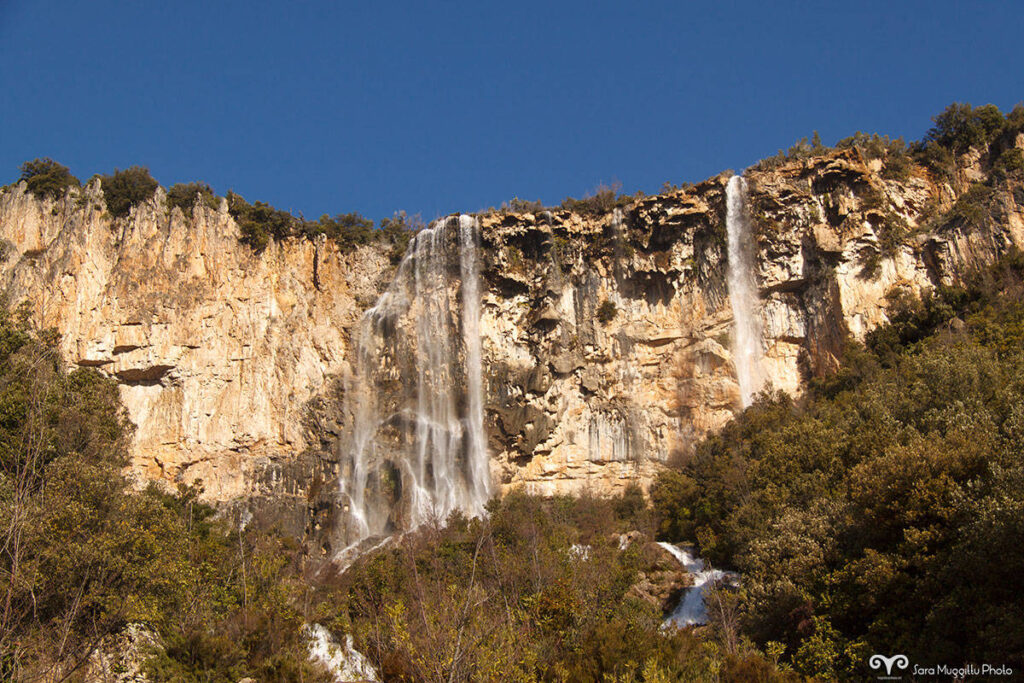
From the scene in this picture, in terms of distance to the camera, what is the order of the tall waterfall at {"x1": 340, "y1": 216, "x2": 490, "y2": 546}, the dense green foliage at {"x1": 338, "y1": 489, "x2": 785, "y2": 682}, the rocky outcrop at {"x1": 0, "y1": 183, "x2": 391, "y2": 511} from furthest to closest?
the tall waterfall at {"x1": 340, "y1": 216, "x2": 490, "y2": 546}, the rocky outcrop at {"x1": 0, "y1": 183, "x2": 391, "y2": 511}, the dense green foliage at {"x1": 338, "y1": 489, "x2": 785, "y2": 682}

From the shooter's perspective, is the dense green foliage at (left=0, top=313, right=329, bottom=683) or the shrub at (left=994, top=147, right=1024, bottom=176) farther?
the shrub at (left=994, top=147, right=1024, bottom=176)

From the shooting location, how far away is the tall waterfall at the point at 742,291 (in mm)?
40156

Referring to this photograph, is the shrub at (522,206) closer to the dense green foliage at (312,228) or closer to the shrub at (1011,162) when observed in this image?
the dense green foliage at (312,228)

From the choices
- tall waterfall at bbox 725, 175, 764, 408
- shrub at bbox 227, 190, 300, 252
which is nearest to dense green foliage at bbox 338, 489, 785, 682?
tall waterfall at bbox 725, 175, 764, 408

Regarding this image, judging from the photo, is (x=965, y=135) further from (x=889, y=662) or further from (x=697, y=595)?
(x=889, y=662)

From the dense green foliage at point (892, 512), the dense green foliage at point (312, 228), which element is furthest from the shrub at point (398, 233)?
the dense green foliage at point (892, 512)

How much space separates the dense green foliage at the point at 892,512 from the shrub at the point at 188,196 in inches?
1076

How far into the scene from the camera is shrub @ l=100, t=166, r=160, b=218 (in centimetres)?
4156

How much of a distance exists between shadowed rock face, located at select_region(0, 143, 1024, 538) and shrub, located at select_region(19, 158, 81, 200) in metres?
0.66

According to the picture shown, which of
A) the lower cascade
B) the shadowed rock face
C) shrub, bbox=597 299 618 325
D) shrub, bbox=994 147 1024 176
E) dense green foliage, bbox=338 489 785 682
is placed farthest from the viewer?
shrub, bbox=597 299 618 325

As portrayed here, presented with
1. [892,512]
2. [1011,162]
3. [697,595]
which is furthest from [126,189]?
[1011,162]

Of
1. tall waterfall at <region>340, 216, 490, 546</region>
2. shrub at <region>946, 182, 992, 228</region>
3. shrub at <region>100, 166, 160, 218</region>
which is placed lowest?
tall waterfall at <region>340, 216, 490, 546</region>

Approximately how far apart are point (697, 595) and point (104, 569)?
56.0 feet

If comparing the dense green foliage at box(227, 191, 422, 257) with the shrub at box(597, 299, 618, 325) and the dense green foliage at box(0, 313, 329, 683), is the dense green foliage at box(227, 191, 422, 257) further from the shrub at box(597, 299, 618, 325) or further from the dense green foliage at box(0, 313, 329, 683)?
the dense green foliage at box(0, 313, 329, 683)
